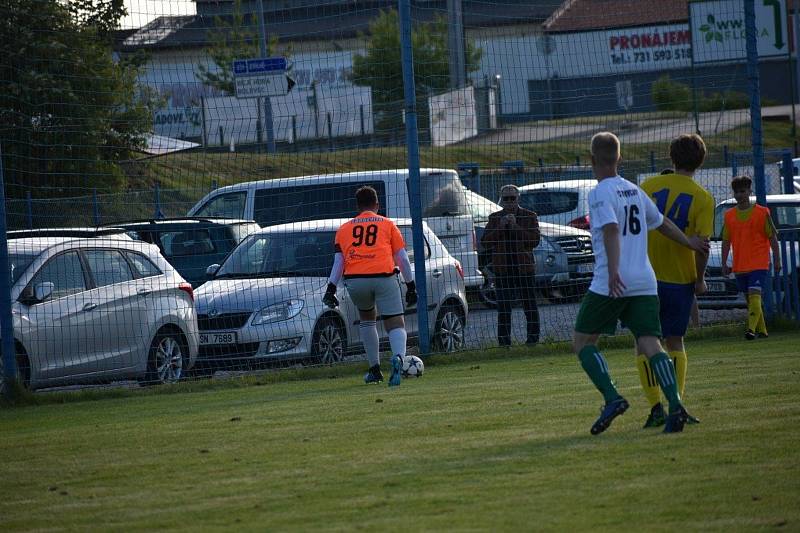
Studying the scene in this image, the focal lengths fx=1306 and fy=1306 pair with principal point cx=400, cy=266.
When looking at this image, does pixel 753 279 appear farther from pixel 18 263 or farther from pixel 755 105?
pixel 18 263

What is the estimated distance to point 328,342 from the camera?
47.0 feet

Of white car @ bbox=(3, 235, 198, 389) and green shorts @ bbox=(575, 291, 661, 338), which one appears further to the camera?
white car @ bbox=(3, 235, 198, 389)

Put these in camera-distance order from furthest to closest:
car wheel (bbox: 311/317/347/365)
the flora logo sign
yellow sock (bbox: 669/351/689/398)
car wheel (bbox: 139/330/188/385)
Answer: the flora logo sign → car wheel (bbox: 311/317/347/365) → car wheel (bbox: 139/330/188/385) → yellow sock (bbox: 669/351/689/398)

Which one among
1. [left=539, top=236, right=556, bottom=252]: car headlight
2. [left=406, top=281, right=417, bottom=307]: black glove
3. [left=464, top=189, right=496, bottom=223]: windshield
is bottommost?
[left=406, top=281, right=417, bottom=307]: black glove

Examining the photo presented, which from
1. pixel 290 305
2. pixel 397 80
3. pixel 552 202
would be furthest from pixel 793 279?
pixel 552 202

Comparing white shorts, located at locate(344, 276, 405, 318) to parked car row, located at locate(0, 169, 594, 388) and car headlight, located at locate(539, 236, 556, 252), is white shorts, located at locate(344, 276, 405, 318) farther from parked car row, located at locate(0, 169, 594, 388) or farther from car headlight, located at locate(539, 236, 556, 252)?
car headlight, located at locate(539, 236, 556, 252)

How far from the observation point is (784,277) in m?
15.6

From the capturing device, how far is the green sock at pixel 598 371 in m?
7.97

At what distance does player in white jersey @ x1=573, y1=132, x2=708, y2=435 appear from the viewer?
788 centimetres

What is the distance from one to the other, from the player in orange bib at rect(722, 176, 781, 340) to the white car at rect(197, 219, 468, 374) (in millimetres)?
3246

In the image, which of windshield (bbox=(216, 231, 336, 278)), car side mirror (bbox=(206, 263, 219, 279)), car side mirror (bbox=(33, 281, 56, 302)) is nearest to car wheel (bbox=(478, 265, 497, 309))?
windshield (bbox=(216, 231, 336, 278))

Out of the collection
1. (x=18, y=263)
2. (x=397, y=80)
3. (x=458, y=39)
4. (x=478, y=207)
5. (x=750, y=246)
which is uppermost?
(x=458, y=39)

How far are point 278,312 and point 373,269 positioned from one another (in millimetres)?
2208

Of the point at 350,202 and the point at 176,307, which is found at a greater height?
the point at 350,202
